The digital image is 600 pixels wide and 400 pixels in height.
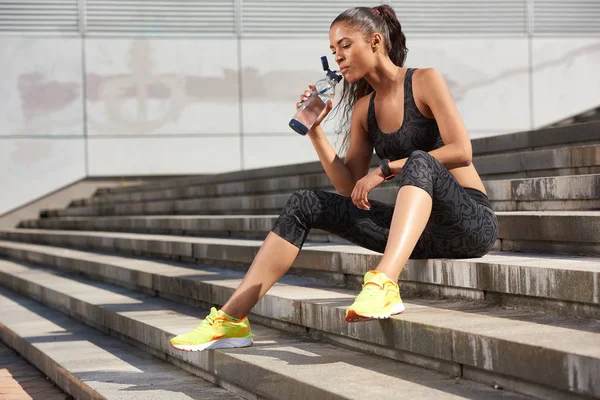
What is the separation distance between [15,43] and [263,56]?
3.42m

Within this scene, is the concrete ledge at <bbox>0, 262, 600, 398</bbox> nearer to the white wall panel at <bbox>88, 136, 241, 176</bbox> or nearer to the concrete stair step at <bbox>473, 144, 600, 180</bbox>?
the concrete stair step at <bbox>473, 144, 600, 180</bbox>

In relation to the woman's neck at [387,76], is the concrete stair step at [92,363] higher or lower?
lower

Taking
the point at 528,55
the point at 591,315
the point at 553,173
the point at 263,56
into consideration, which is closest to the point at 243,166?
the point at 263,56

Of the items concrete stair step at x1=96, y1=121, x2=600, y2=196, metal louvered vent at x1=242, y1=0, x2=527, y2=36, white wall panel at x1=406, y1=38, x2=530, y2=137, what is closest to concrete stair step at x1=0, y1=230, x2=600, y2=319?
concrete stair step at x1=96, y1=121, x2=600, y2=196

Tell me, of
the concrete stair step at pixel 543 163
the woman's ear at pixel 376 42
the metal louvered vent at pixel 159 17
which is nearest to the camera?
the woman's ear at pixel 376 42

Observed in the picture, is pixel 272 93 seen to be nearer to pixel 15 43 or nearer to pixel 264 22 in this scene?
pixel 264 22

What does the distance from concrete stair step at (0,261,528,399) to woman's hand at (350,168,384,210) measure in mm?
517

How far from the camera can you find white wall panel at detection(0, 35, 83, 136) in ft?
40.7

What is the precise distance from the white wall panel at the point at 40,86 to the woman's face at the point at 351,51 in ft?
32.6

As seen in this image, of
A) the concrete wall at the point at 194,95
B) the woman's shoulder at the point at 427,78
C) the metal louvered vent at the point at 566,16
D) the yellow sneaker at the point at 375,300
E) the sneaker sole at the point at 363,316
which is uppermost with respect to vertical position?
the metal louvered vent at the point at 566,16

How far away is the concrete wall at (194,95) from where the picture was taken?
12523 mm

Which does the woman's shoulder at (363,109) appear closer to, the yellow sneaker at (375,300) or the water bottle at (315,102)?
the water bottle at (315,102)

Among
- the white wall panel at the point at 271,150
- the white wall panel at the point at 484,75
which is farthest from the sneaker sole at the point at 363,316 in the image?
the white wall panel at the point at 484,75

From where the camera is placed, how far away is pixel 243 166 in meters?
13.0
